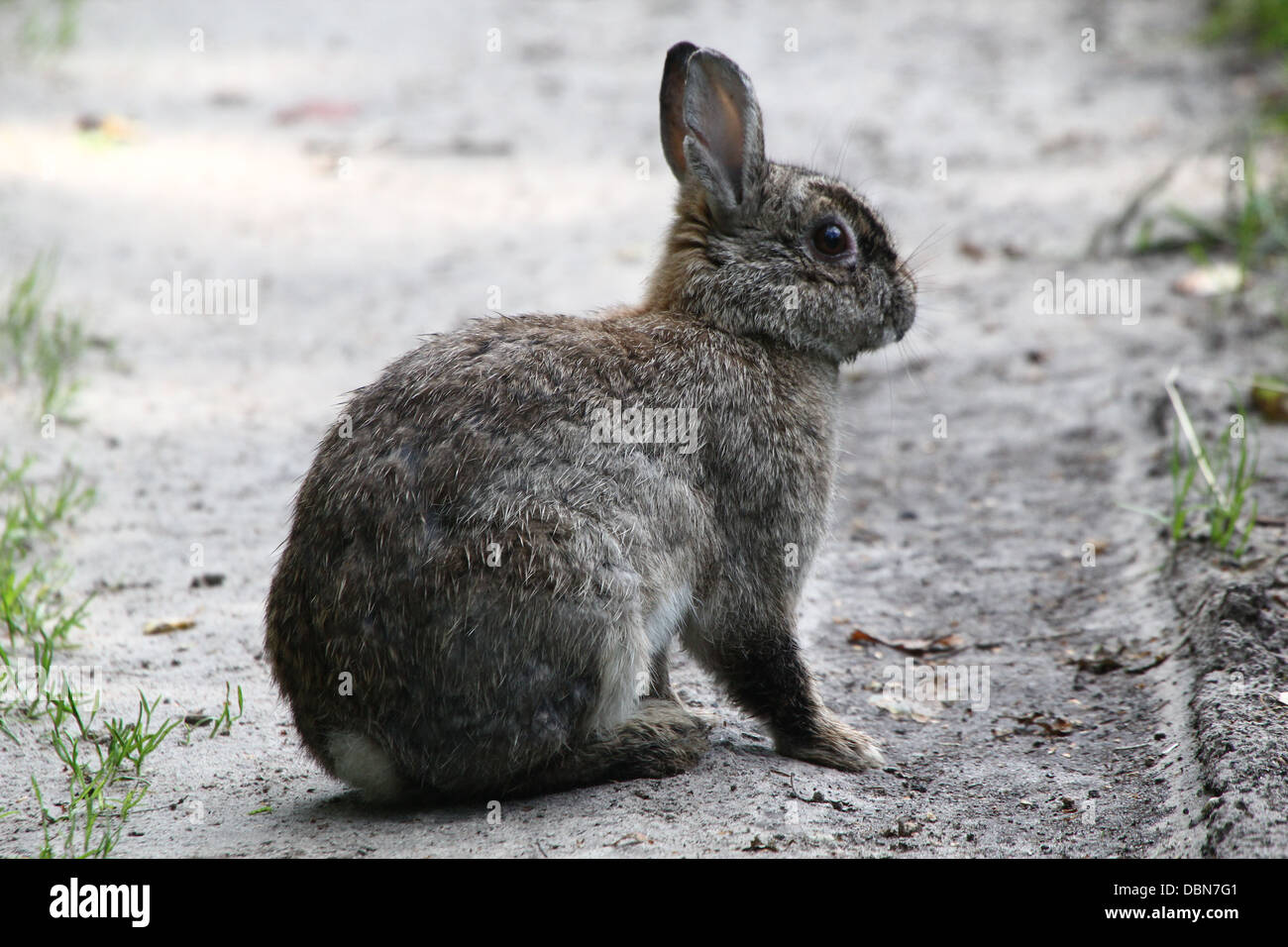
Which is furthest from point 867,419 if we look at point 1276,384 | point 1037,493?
point 1276,384

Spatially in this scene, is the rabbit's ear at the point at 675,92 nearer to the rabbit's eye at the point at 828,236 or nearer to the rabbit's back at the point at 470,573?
Result: the rabbit's eye at the point at 828,236

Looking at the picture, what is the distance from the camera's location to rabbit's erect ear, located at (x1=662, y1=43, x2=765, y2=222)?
4.43 meters

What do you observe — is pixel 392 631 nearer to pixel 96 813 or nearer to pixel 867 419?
pixel 96 813

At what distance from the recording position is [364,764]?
375 centimetres

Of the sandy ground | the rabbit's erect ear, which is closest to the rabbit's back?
the sandy ground

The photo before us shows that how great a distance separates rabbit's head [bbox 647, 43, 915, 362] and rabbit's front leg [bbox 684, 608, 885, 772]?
0.97 metres

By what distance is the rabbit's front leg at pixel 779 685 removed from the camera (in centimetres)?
414

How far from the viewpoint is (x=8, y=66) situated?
11.0 meters

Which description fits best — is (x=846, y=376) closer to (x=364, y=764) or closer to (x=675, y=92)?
(x=675, y=92)

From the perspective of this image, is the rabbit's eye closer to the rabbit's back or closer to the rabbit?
the rabbit

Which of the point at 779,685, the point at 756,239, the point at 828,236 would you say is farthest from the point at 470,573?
the point at 828,236

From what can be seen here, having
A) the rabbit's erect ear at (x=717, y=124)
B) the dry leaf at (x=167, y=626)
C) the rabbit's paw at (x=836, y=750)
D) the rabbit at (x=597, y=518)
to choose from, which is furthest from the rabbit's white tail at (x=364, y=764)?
the rabbit's erect ear at (x=717, y=124)

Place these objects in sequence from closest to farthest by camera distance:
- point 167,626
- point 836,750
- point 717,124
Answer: point 836,750
point 717,124
point 167,626

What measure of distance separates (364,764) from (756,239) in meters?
2.04
